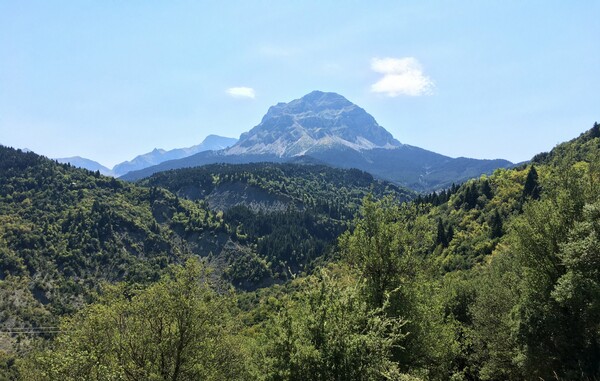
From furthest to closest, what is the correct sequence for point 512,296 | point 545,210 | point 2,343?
point 2,343 < point 512,296 < point 545,210

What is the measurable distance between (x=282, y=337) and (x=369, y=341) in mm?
4103

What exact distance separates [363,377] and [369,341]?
1599mm

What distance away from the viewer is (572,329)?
1106 inches

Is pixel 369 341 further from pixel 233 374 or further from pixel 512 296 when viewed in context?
pixel 512 296

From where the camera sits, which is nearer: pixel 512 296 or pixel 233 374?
pixel 233 374

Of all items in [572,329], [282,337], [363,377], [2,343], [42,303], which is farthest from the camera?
[42,303]

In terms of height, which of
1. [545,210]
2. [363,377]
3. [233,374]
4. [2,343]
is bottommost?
[2,343]

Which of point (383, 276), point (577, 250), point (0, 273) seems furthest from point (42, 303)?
point (577, 250)

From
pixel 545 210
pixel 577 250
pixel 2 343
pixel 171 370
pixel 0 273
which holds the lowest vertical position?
pixel 2 343

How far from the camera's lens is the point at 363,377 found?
53.4 ft

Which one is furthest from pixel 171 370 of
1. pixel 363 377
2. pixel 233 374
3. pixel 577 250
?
pixel 577 250

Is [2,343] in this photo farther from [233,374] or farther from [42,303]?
[233,374]

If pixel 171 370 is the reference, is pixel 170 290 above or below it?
above

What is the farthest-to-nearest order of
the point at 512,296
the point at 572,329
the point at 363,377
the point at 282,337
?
1. the point at 512,296
2. the point at 572,329
3. the point at 282,337
4. the point at 363,377
